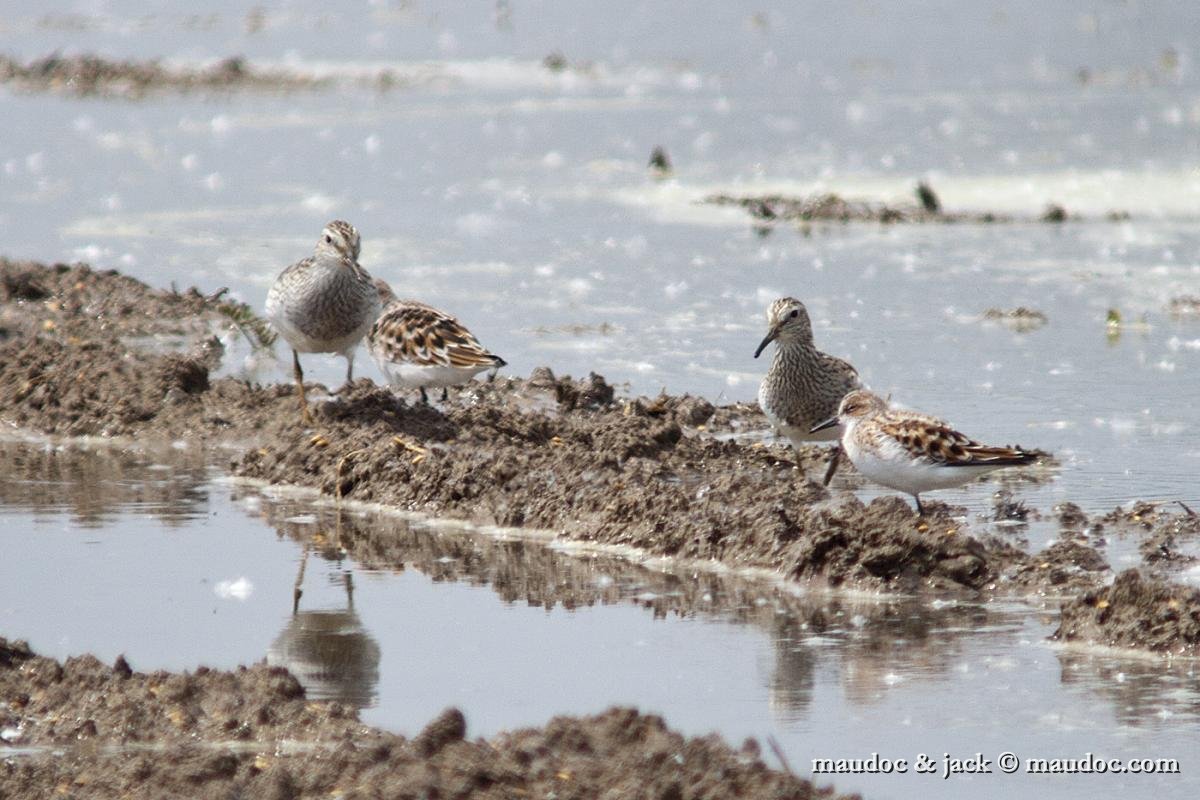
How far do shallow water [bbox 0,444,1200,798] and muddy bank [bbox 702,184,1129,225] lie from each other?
11.8 meters

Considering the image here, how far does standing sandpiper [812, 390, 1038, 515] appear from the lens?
32.9ft

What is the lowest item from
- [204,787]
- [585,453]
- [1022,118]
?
[204,787]

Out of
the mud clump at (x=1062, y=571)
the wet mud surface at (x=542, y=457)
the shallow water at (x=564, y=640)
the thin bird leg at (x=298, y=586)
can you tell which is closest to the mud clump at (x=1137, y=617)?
the shallow water at (x=564, y=640)

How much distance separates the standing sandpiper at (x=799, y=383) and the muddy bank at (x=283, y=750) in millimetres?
5031

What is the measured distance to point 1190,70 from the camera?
3425 centimetres

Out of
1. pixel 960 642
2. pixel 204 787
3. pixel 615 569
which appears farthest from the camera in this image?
pixel 615 569

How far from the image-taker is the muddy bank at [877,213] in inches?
840

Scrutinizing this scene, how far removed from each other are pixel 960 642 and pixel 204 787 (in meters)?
3.42

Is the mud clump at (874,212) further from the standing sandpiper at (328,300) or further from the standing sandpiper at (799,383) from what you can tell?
the standing sandpiper at (799,383)

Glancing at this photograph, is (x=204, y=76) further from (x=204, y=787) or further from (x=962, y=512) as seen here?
(x=204, y=787)

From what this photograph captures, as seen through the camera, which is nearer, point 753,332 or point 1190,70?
point 753,332

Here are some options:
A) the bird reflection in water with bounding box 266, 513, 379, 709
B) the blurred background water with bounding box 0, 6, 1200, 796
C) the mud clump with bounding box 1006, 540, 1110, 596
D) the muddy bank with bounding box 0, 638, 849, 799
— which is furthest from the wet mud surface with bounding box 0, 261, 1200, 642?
the muddy bank with bounding box 0, 638, 849, 799

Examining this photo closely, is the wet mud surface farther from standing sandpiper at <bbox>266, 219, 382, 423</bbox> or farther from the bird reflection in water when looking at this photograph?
the bird reflection in water

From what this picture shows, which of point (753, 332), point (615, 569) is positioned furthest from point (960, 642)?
point (753, 332)
